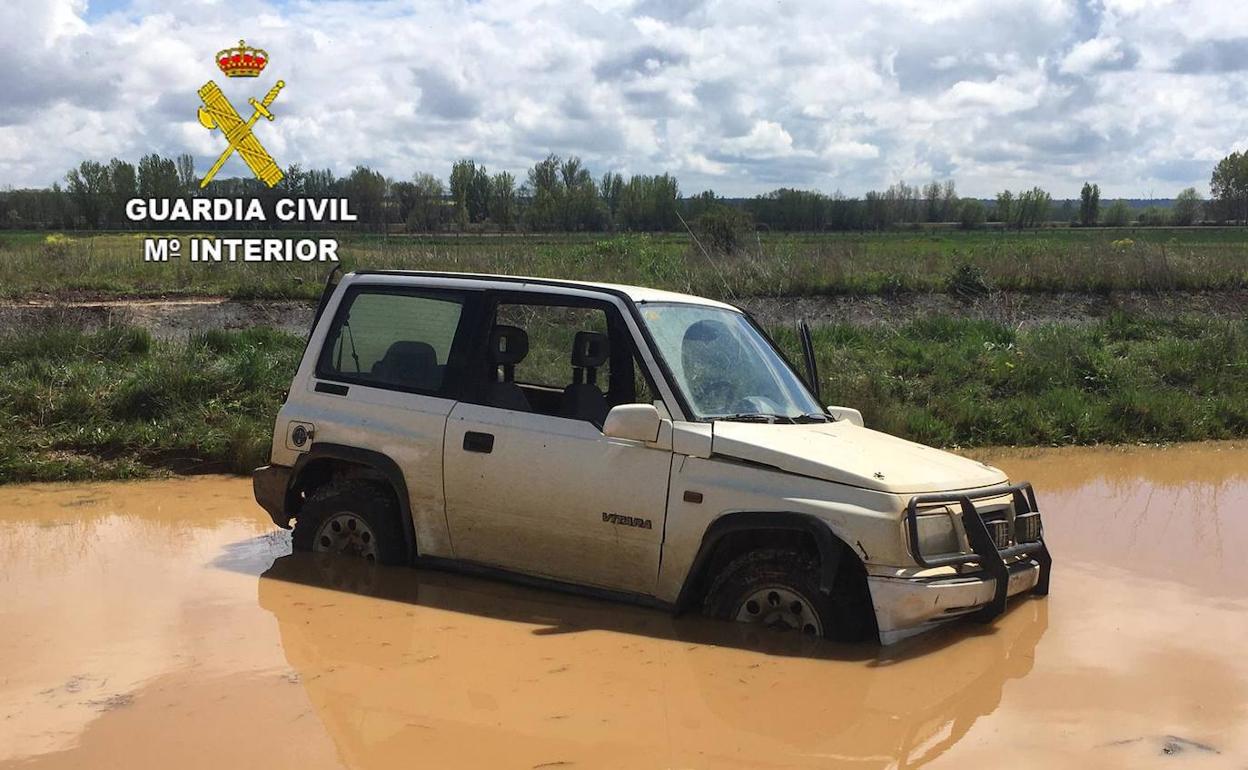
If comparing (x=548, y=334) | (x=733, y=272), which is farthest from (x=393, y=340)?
(x=733, y=272)

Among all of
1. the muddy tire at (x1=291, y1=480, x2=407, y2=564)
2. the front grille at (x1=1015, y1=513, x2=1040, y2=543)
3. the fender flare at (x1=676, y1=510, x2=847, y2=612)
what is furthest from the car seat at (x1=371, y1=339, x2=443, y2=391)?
the front grille at (x1=1015, y1=513, x2=1040, y2=543)

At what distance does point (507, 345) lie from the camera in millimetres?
6719

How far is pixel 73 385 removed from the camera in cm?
1216

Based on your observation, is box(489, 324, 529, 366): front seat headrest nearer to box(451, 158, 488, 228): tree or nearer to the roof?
the roof

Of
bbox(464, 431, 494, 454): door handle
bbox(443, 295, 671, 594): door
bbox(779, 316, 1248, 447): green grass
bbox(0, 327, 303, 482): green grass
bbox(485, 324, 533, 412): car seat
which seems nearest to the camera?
bbox(443, 295, 671, 594): door

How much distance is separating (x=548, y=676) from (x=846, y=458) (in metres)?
1.75

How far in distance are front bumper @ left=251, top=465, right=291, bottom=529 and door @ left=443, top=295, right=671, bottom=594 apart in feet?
4.04

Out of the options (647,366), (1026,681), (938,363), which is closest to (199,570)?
(647,366)

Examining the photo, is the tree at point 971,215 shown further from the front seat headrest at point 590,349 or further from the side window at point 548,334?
the front seat headrest at point 590,349

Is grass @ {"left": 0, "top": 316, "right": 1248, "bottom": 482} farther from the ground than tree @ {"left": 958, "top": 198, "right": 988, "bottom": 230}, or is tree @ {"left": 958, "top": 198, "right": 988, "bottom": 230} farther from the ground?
tree @ {"left": 958, "top": 198, "right": 988, "bottom": 230}

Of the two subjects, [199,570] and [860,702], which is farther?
[199,570]

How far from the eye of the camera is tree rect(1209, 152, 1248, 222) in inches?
3659

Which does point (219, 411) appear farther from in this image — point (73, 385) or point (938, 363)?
point (938, 363)

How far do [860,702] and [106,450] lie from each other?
8.43 m
